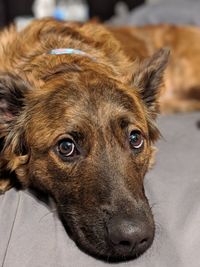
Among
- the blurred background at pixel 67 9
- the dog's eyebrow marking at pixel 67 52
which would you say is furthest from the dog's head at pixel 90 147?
the blurred background at pixel 67 9

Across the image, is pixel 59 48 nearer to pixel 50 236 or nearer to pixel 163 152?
pixel 163 152

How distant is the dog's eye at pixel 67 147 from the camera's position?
241 cm

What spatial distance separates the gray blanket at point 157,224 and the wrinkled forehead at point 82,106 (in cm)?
33

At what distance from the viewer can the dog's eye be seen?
2408 mm

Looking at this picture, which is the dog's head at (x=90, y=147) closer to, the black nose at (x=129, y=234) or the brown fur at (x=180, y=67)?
the black nose at (x=129, y=234)

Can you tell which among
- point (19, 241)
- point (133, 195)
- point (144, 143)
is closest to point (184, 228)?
point (133, 195)

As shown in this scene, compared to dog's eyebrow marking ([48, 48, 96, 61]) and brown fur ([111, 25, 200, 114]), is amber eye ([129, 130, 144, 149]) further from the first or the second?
brown fur ([111, 25, 200, 114])

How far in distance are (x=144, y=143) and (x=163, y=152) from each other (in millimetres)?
392

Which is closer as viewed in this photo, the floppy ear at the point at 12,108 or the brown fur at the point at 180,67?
the floppy ear at the point at 12,108

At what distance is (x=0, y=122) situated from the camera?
105 inches

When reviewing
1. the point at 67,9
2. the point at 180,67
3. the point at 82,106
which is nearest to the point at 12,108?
the point at 82,106

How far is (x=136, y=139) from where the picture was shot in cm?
255

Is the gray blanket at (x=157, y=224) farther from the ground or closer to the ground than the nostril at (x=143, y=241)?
closer to the ground

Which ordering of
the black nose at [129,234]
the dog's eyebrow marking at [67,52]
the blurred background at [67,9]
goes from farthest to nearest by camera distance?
the blurred background at [67,9]
the dog's eyebrow marking at [67,52]
the black nose at [129,234]
